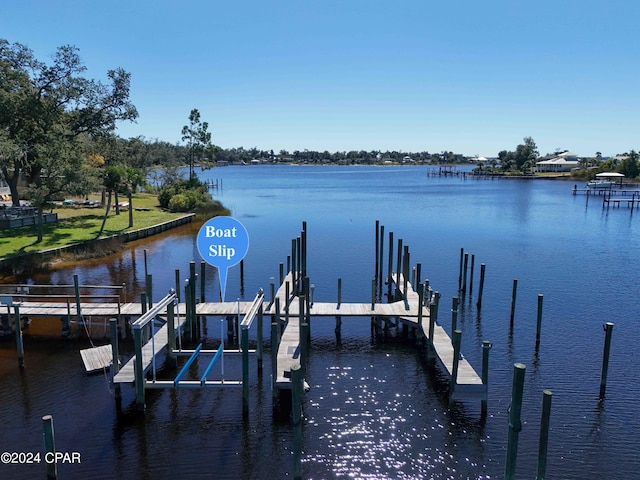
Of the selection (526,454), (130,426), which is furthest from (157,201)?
(526,454)

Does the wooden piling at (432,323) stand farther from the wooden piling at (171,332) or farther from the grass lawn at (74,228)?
the grass lawn at (74,228)

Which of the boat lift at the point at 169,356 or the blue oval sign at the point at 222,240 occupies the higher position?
the blue oval sign at the point at 222,240

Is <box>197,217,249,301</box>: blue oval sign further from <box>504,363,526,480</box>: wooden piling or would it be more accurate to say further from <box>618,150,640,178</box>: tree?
<box>618,150,640,178</box>: tree

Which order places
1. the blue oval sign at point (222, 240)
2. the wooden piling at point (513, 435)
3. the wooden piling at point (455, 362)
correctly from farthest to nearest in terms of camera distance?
the wooden piling at point (455, 362) → the blue oval sign at point (222, 240) → the wooden piling at point (513, 435)

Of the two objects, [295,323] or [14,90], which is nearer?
[295,323]

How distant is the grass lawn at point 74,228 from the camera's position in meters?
32.4

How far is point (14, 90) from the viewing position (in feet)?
122

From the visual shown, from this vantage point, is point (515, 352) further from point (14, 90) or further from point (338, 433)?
point (14, 90)

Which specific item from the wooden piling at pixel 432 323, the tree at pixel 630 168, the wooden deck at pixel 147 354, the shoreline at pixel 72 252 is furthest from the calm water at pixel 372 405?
the tree at pixel 630 168

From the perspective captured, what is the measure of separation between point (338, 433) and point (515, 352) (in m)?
8.90
